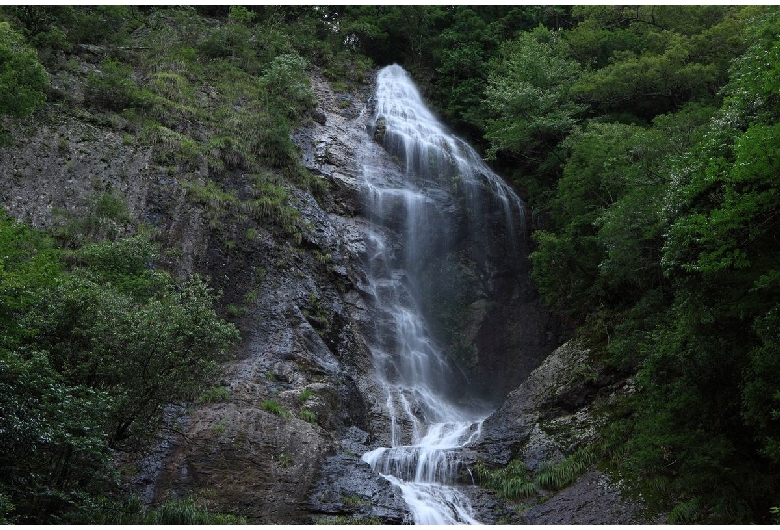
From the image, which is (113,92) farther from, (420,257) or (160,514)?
(160,514)

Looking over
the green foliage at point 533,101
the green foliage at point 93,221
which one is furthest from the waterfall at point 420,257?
the green foliage at point 93,221

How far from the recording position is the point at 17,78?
2083 cm

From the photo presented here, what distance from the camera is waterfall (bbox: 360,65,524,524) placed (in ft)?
60.3

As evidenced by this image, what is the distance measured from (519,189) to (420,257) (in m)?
6.85

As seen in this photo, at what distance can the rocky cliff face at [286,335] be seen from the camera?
15516mm

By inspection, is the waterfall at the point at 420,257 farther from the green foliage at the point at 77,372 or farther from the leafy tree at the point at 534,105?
the green foliage at the point at 77,372

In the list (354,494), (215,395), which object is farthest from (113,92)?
(354,494)

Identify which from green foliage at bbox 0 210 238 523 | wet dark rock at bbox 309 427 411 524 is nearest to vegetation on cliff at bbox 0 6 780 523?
green foliage at bbox 0 210 238 523

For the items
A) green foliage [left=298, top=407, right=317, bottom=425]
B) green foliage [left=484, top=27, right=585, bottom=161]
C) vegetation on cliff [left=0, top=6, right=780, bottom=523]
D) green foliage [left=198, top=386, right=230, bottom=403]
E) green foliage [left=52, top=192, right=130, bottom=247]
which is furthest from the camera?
green foliage [left=484, top=27, right=585, bottom=161]

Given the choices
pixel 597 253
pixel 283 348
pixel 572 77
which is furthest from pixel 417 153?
pixel 283 348

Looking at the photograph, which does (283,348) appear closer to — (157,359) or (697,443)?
(157,359)

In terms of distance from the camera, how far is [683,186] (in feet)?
49.3

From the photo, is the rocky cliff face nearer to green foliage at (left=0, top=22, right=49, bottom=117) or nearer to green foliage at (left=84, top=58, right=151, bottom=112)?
green foliage at (left=84, top=58, right=151, bottom=112)

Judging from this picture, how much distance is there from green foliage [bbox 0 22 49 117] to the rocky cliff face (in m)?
1.66
